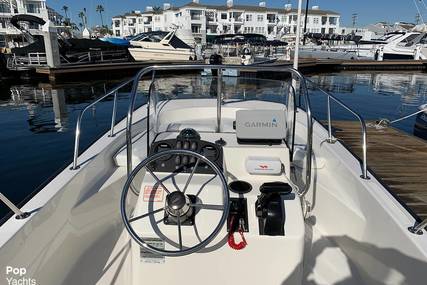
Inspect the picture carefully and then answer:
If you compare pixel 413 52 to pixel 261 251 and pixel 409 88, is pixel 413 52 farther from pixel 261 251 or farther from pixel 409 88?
pixel 261 251

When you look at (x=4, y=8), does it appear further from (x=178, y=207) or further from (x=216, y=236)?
(x=216, y=236)

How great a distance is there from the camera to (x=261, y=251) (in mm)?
2021

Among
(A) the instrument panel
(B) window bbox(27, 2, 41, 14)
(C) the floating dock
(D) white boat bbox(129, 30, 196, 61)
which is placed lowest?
(A) the instrument panel

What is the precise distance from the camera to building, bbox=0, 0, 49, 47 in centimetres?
3928

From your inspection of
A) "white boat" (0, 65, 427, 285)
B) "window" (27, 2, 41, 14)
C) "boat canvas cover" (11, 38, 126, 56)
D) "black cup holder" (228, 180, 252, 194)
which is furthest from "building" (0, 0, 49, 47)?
"black cup holder" (228, 180, 252, 194)

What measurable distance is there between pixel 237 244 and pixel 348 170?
125cm

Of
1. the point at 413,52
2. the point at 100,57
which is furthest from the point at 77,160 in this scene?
the point at 413,52

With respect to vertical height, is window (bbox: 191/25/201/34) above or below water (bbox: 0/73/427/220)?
above

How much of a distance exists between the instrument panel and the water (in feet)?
2.70

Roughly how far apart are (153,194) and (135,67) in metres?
18.8

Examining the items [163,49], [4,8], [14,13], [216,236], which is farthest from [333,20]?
[216,236]

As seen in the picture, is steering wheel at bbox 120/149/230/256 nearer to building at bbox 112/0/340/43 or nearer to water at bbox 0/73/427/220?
water at bbox 0/73/427/220

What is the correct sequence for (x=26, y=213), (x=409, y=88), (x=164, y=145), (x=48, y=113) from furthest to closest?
(x=409, y=88) < (x=48, y=113) < (x=164, y=145) < (x=26, y=213)

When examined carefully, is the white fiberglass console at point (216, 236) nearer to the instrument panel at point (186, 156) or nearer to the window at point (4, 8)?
the instrument panel at point (186, 156)
